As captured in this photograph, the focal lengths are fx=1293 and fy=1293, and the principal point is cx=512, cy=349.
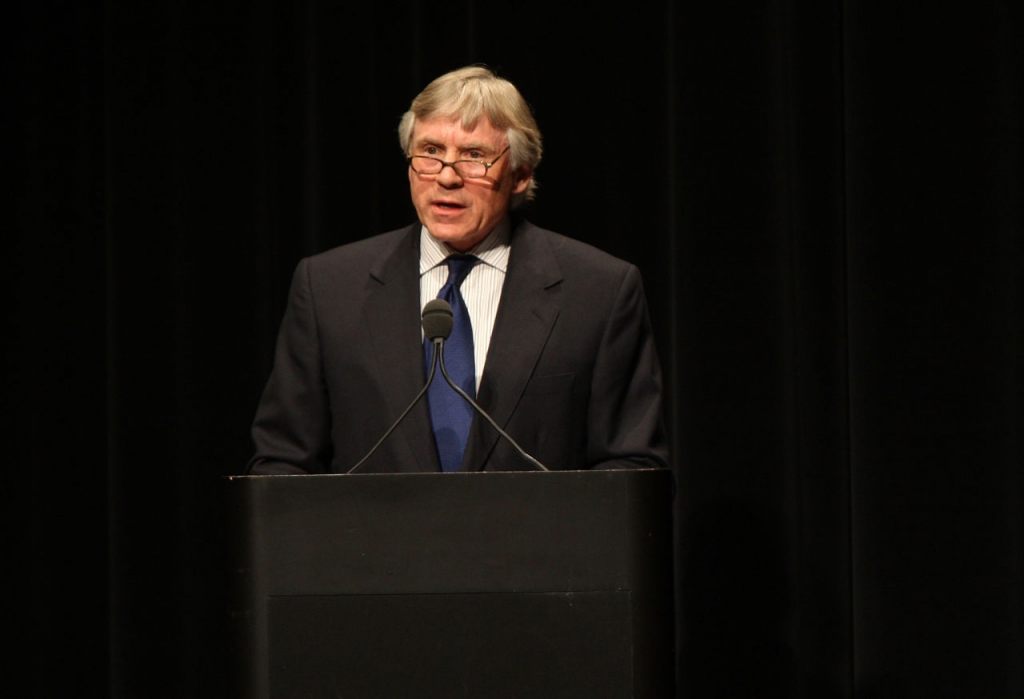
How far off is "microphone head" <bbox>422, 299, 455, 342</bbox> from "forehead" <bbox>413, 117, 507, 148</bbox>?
56 cm

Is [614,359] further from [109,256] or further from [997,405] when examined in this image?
[109,256]

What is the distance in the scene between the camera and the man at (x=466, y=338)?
2117 millimetres

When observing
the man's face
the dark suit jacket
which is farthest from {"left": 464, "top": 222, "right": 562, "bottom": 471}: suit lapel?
the man's face

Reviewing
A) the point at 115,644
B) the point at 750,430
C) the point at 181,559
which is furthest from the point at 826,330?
the point at 115,644

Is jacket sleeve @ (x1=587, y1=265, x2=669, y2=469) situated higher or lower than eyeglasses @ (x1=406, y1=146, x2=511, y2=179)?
lower

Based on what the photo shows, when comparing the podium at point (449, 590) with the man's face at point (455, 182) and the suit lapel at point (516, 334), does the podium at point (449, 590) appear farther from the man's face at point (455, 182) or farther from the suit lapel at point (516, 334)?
the man's face at point (455, 182)

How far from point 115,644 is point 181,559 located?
27 cm

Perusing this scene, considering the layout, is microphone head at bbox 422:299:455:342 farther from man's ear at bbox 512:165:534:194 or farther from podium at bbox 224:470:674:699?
man's ear at bbox 512:165:534:194

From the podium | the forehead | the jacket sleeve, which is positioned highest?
the forehead

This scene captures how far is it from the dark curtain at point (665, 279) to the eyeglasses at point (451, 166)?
930mm

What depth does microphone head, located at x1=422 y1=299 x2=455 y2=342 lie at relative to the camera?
Answer: 1.70 metres

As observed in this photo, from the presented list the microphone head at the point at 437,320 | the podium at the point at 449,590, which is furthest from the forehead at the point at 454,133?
the podium at the point at 449,590

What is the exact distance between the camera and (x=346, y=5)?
3.23m

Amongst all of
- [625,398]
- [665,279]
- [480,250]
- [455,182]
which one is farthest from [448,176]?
[665,279]
